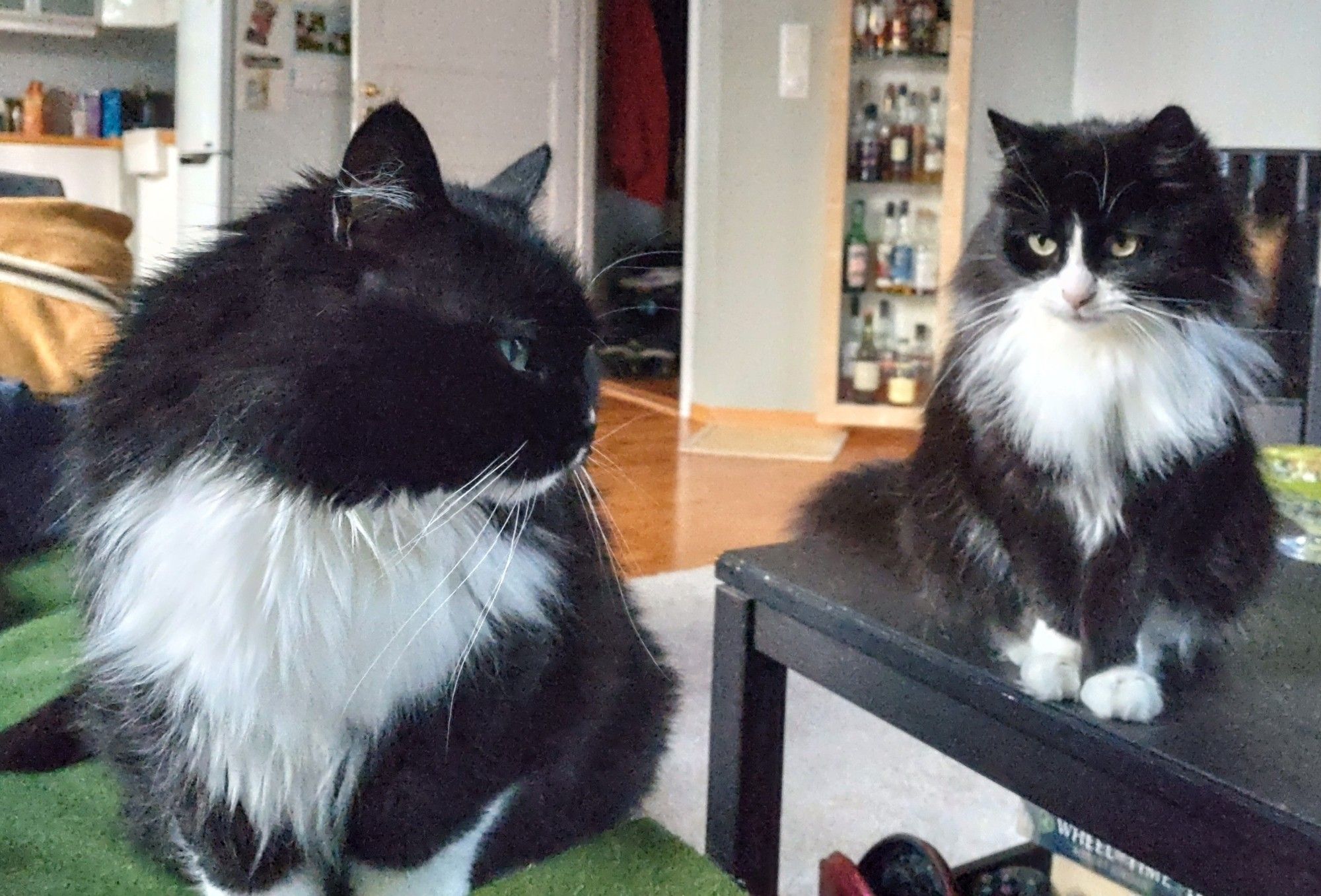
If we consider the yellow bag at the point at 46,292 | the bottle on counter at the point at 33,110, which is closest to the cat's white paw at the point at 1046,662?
the yellow bag at the point at 46,292

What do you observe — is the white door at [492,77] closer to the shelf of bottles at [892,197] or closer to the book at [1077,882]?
the shelf of bottles at [892,197]

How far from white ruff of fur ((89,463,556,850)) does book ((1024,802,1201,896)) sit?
583 mm

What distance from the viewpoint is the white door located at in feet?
12.8

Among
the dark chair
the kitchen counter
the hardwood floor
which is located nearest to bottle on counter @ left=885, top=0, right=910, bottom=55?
the hardwood floor

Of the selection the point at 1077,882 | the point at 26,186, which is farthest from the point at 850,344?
the point at 1077,882

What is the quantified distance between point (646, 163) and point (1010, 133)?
13.6ft

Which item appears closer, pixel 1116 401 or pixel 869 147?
pixel 1116 401

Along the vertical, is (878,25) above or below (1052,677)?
above

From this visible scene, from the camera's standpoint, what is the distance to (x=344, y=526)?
0.72 metres

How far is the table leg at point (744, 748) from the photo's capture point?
1053mm

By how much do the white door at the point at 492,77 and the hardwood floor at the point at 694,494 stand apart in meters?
0.88

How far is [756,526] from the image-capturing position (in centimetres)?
287

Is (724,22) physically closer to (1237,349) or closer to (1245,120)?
(1245,120)

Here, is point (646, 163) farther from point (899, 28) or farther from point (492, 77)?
point (899, 28)
